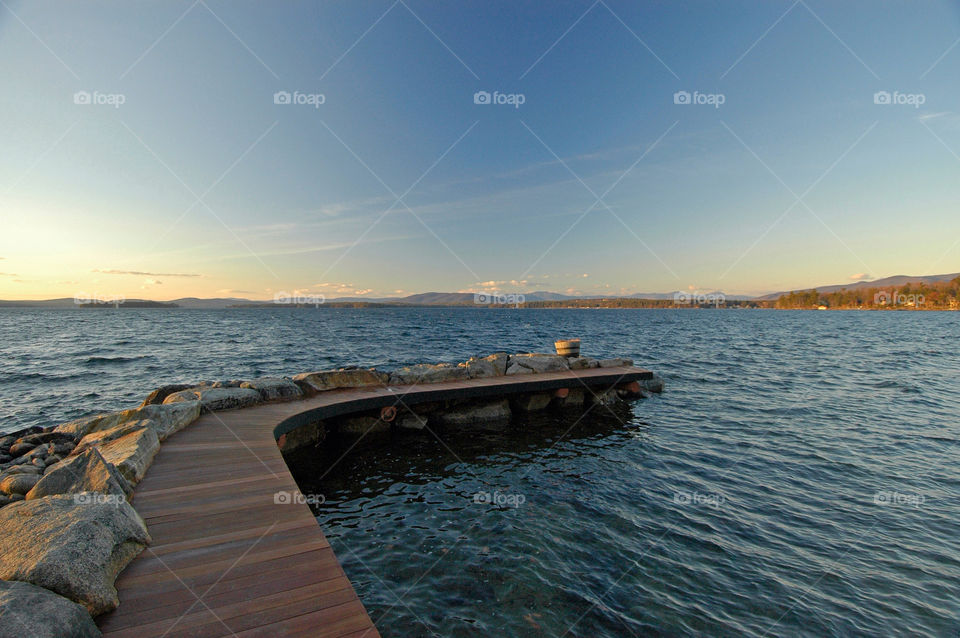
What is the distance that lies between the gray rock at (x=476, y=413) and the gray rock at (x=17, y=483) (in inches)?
362

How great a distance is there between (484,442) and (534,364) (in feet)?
16.5

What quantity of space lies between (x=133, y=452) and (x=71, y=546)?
346 cm

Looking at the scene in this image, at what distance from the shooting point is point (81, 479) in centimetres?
493

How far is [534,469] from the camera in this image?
1014 centimetres

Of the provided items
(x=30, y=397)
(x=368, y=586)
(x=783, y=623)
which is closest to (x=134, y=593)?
(x=368, y=586)

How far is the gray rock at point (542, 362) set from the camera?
53.8ft

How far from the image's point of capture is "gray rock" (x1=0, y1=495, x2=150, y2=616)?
10.6ft

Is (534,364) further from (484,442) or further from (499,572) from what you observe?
(499,572)

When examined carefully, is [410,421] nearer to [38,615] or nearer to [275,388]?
[275,388]

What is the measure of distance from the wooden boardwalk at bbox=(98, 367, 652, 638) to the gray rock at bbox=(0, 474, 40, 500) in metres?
1.62

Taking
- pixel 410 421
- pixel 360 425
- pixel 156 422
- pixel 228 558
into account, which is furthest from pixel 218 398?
pixel 228 558

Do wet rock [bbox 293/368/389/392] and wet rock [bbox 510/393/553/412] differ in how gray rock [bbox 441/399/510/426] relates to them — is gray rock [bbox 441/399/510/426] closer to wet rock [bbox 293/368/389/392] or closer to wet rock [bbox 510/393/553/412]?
wet rock [bbox 510/393/553/412]

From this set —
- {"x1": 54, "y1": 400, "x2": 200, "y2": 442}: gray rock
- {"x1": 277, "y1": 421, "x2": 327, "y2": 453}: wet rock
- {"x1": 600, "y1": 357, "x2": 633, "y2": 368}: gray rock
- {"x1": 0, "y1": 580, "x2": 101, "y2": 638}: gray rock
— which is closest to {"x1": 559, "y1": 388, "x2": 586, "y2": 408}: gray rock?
{"x1": 600, "y1": 357, "x2": 633, "y2": 368}: gray rock

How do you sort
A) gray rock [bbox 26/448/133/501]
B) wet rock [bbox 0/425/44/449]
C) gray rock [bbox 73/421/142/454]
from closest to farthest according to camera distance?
gray rock [bbox 26/448/133/501] < gray rock [bbox 73/421/142/454] < wet rock [bbox 0/425/44/449]
